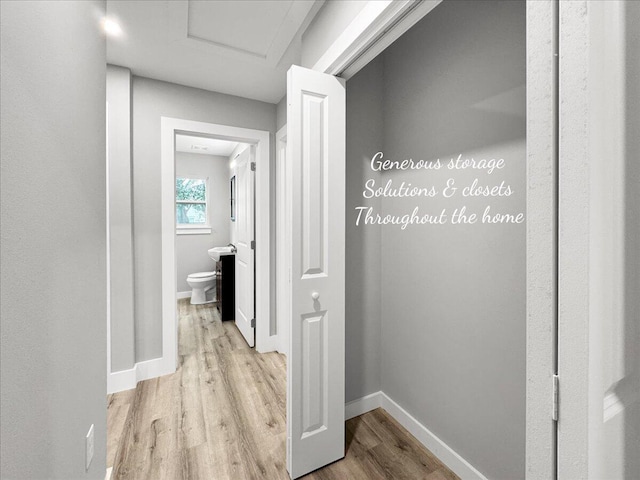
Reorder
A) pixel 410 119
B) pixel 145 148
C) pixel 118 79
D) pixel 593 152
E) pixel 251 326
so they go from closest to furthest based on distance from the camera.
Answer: pixel 593 152 → pixel 410 119 → pixel 118 79 → pixel 145 148 → pixel 251 326

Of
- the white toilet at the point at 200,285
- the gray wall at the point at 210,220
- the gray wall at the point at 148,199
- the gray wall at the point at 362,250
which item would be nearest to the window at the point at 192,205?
the gray wall at the point at 210,220

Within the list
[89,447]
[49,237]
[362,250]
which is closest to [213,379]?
[89,447]

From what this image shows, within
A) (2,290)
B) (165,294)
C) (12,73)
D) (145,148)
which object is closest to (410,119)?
(12,73)

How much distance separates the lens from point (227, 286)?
384cm

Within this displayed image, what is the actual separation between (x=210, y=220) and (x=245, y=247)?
241 centimetres

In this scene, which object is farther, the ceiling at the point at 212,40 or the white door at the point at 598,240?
the ceiling at the point at 212,40

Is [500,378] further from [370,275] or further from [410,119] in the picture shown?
[410,119]

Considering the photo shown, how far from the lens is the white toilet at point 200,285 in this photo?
14.7 feet

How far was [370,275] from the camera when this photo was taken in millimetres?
2041

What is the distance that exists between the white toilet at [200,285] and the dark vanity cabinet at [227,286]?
75 cm

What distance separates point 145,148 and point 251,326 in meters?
1.91

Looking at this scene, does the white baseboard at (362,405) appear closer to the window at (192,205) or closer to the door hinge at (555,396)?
the door hinge at (555,396)

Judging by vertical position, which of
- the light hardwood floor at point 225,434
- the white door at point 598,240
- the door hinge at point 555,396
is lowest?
the light hardwood floor at point 225,434

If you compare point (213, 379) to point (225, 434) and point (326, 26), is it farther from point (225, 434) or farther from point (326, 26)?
point (326, 26)
